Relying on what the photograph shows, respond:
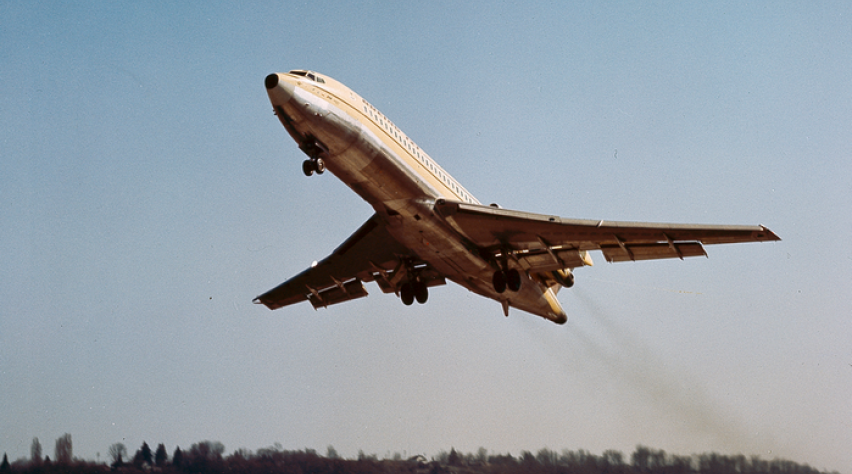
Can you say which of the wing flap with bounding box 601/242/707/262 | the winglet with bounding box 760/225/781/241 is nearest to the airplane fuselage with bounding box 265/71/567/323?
the wing flap with bounding box 601/242/707/262

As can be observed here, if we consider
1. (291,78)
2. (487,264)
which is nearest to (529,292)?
(487,264)

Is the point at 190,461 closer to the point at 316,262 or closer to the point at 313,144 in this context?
the point at 316,262

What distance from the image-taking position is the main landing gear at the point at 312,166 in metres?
24.0

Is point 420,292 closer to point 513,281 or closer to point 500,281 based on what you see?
point 500,281

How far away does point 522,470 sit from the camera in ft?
104

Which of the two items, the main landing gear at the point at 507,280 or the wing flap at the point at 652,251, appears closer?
the wing flap at the point at 652,251

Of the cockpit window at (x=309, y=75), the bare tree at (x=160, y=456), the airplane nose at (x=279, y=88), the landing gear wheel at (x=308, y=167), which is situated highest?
the cockpit window at (x=309, y=75)

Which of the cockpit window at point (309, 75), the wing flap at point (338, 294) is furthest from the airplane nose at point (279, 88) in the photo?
the wing flap at point (338, 294)

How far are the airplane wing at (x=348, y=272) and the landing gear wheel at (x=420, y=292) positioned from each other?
122 centimetres

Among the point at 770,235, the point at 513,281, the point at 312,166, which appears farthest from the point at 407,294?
the point at 770,235

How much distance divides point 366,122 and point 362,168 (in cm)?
149

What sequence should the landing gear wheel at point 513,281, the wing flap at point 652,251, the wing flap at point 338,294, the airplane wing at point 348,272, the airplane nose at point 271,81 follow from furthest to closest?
the wing flap at point 338,294 < the airplane wing at point 348,272 < the landing gear wheel at point 513,281 < the wing flap at point 652,251 < the airplane nose at point 271,81

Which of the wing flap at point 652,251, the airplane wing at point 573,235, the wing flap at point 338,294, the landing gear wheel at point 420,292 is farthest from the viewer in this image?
the wing flap at point 338,294

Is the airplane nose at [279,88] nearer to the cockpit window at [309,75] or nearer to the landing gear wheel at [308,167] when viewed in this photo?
the cockpit window at [309,75]
